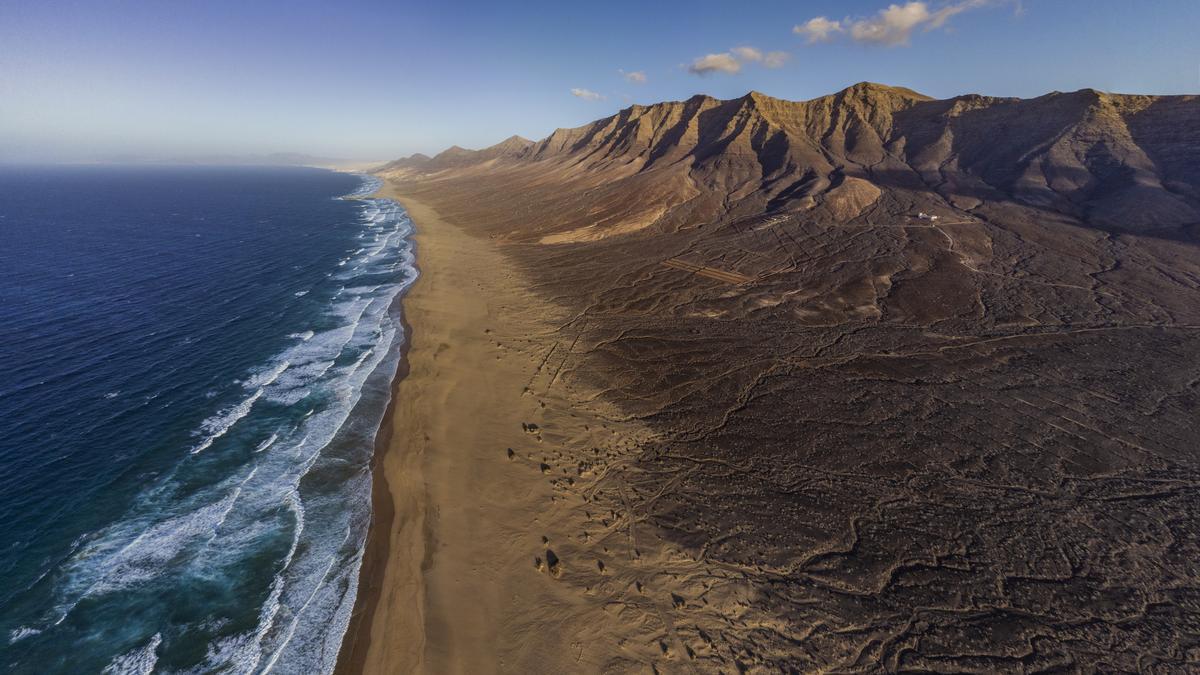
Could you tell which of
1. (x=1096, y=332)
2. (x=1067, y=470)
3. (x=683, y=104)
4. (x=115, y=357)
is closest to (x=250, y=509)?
(x=115, y=357)

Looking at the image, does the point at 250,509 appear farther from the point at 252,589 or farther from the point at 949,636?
the point at 949,636

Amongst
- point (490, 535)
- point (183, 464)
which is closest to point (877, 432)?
point (490, 535)

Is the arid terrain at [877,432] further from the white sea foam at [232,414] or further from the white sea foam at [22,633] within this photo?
the white sea foam at [22,633]

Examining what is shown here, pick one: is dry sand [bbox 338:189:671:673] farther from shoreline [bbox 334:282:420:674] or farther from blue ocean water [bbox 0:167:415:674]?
blue ocean water [bbox 0:167:415:674]

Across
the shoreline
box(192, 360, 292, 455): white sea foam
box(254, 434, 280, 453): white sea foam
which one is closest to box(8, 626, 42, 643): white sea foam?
box(192, 360, 292, 455): white sea foam

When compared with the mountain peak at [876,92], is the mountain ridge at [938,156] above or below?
below

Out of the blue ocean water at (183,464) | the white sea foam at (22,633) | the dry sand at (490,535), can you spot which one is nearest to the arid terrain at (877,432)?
the dry sand at (490,535)

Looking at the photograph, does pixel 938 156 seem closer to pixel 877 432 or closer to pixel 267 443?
pixel 877 432
